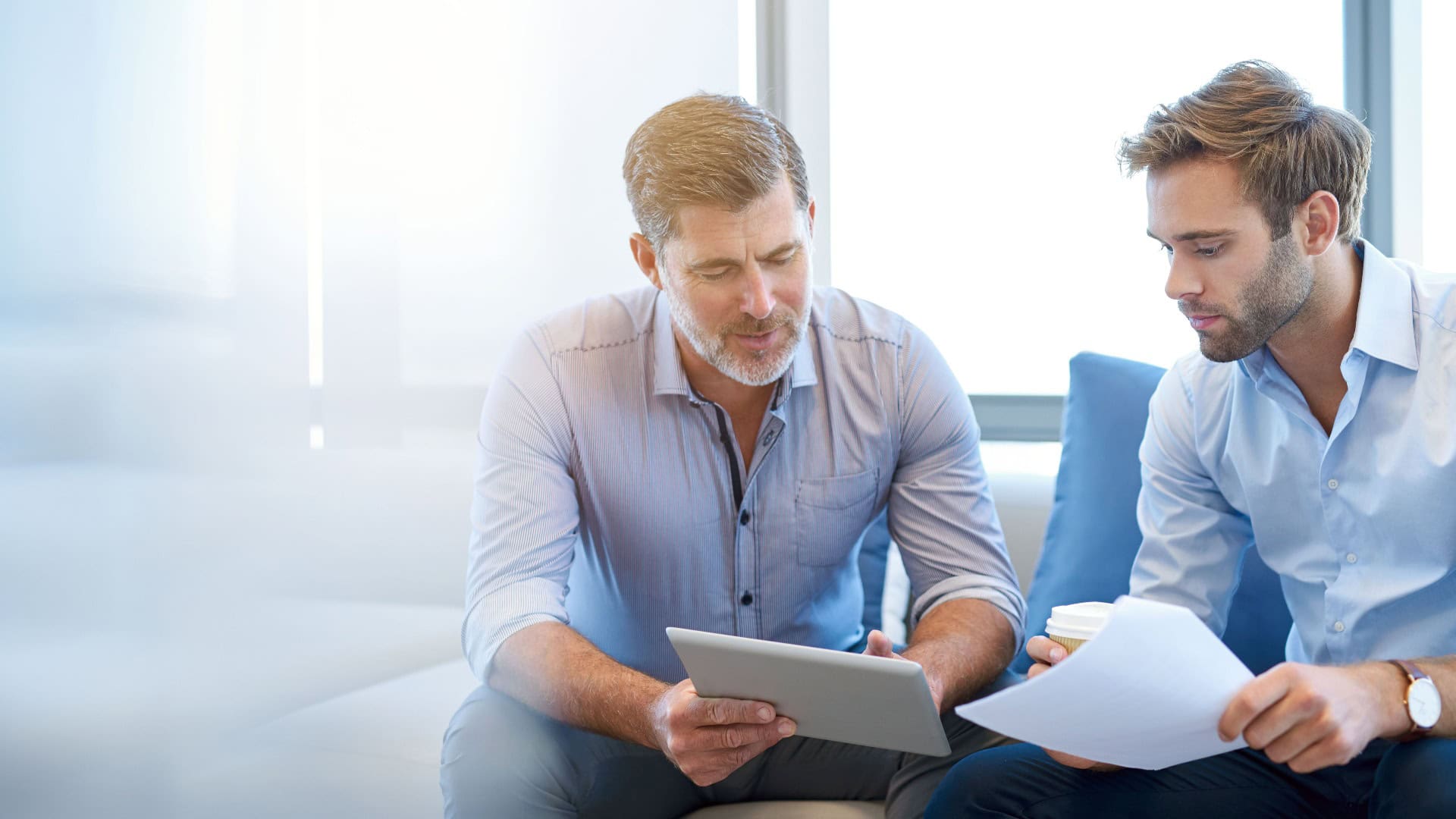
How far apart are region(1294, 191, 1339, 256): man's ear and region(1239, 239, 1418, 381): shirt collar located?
51 mm

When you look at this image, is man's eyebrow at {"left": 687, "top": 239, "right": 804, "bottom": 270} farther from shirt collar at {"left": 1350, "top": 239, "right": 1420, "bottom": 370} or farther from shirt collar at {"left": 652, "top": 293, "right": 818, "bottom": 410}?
shirt collar at {"left": 1350, "top": 239, "right": 1420, "bottom": 370}

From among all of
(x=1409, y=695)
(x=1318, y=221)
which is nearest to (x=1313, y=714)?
(x=1409, y=695)

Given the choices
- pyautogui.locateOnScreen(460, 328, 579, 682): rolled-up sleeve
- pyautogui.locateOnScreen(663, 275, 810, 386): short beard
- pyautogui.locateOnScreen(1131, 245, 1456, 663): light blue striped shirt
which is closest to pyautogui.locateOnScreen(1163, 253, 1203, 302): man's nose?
pyautogui.locateOnScreen(1131, 245, 1456, 663): light blue striped shirt

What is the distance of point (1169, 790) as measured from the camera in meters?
1.31

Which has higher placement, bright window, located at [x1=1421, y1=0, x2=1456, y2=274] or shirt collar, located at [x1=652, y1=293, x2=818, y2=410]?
bright window, located at [x1=1421, y1=0, x2=1456, y2=274]

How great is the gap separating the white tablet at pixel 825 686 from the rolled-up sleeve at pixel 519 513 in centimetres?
39

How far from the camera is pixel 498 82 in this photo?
205cm

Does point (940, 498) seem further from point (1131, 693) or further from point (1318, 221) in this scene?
point (1131, 693)

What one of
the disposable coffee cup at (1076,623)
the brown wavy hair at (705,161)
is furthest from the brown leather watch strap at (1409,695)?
the brown wavy hair at (705,161)

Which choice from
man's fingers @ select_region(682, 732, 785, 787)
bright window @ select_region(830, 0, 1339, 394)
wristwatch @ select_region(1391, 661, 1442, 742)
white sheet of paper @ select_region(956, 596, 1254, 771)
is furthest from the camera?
bright window @ select_region(830, 0, 1339, 394)

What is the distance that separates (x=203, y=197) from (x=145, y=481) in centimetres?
35

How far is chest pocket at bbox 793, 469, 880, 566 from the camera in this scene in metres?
1.64

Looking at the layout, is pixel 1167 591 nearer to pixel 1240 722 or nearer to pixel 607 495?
pixel 1240 722

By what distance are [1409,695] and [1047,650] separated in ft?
1.12
